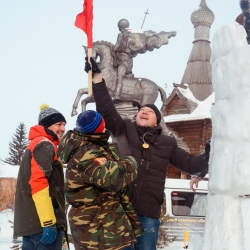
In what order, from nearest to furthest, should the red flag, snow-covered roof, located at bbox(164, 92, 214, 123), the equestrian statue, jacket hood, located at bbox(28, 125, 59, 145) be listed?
1. jacket hood, located at bbox(28, 125, 59, 145)
2. the red flag
3. the equestrian statue
4. snow-covered roof, located at bbox(164, 92, 214, 123)

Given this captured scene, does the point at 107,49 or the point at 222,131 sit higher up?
the point at 107,49

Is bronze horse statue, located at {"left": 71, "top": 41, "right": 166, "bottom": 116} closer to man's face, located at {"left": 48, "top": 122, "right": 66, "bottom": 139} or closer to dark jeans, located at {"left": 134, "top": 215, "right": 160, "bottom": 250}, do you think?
man's face, located at {"left": 48, "top": 122, "right": 66, "bottom": 139}

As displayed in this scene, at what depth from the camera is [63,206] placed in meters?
3.17

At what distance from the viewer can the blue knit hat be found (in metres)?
2.59

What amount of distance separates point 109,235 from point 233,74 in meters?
1.12

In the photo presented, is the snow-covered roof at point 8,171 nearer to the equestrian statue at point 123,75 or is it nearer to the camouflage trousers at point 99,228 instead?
the equestrian statue at point 123,75

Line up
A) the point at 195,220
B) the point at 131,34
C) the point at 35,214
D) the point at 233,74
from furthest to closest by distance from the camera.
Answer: the point at 131,34 < the point at 195,220 < the point at 35,214 < the point at 233,74

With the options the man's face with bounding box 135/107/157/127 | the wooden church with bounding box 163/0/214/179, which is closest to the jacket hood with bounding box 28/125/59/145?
the man's face with bounding box 135/107/157/127

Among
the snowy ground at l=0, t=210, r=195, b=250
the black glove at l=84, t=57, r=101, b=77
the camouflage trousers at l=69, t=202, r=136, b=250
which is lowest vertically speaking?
the snowy ground at l=0, t=210, r=195, b=250

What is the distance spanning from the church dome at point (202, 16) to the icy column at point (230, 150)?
29.6 metres

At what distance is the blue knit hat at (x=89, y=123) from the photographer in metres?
2.59

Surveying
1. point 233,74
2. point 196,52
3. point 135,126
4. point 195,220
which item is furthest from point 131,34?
point 196,52

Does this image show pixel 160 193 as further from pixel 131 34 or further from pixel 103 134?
pixel 131 34

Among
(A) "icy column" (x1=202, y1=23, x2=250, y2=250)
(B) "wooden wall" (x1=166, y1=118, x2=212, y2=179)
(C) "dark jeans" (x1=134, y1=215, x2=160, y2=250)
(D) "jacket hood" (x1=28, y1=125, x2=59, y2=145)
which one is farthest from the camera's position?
(B) "wooden wall" (x1=166, y1=118, x2=212, y2=179)
